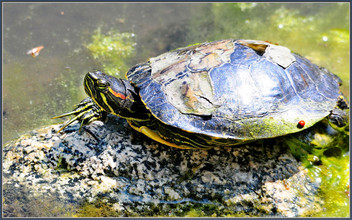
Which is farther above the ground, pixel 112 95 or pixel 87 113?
pixel 112 95

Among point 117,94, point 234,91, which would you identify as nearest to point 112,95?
point 117,94

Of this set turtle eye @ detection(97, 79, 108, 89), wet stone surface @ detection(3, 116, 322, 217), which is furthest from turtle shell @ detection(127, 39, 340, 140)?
wet stone surface @ detection(3, 116, 322, 217)

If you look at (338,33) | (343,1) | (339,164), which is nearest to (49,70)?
(339,164)

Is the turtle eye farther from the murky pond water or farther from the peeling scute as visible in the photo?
the murky pond water

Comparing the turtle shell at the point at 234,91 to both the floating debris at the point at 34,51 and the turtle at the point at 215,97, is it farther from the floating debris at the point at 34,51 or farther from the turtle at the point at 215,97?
the floating debris at the point at 34,51

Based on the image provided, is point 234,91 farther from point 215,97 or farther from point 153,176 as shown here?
point 153,176

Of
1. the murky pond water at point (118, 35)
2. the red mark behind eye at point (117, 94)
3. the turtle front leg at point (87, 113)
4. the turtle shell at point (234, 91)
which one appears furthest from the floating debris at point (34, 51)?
the red mark behind eye at point (117, 94)
